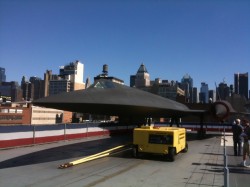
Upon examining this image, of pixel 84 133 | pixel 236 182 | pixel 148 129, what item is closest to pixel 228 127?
pixel 84 133

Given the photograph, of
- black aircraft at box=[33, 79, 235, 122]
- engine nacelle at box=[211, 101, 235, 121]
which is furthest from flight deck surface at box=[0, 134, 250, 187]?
engine nacelle at box=[211, 101, 235, 121]

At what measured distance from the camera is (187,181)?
8.05m

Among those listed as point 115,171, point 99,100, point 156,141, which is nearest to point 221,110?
point 156,141

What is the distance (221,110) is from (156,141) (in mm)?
9583

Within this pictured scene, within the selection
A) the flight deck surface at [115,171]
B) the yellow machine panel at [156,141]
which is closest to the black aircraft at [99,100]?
the yellow machine panel at [156,141]

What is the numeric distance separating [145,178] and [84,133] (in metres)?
12.7

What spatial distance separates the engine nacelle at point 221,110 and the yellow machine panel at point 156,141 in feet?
27.7

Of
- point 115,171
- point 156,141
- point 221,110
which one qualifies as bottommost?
point 115,171

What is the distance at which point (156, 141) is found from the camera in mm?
11812

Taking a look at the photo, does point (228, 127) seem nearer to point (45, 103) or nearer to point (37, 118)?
point (45, 103)

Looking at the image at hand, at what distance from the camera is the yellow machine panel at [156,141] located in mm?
11555

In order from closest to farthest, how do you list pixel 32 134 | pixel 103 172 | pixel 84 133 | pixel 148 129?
pixel 103 172 → pixel 148 129 → pixel 32 134 → pixel 84 133

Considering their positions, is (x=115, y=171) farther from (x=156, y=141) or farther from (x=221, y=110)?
(x=221, y=110)

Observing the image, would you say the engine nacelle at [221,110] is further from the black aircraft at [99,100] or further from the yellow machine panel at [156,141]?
the yellow machine panel at [156,141]
